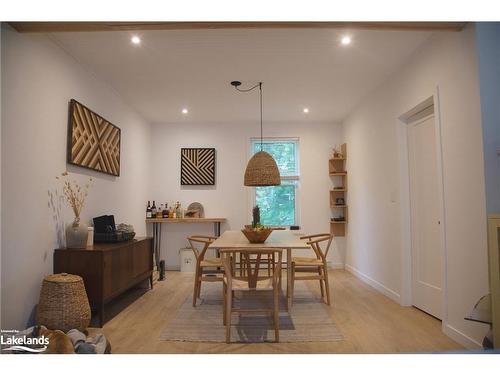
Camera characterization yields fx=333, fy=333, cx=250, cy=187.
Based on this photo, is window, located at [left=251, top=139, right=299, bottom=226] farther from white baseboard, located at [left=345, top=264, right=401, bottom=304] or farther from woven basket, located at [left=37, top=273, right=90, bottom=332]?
woven basket, located at [left=37, top=273, right=90, bottom=332]

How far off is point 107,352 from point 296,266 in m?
2.03

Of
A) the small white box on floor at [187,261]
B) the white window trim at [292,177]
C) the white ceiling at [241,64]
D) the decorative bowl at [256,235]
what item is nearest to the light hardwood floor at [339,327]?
the decorative bowl at [256,235]

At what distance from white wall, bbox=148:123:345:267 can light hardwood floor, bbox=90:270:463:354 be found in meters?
1.80

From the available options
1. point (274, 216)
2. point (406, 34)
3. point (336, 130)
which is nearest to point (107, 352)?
point (406, 34)

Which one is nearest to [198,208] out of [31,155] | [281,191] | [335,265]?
[281,191]

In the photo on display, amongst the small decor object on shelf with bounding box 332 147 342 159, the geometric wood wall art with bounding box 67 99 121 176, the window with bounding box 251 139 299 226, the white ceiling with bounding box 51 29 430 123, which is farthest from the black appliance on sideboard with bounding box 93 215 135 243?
the small decor object on shelf with bounding box 332 147 342 159

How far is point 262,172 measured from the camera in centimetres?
379

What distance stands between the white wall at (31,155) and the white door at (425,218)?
371 cm

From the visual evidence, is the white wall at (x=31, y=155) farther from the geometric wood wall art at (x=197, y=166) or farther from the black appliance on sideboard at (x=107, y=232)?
the geometric wood wall art at (x=197, y=166)

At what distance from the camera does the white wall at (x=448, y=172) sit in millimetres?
2531

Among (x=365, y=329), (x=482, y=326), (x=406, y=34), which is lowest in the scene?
(x=365, y=329)

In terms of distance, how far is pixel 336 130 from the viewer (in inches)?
247
